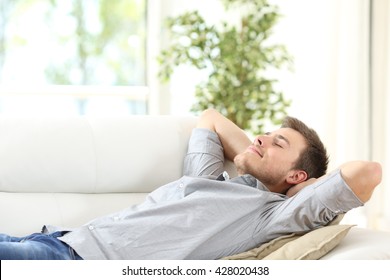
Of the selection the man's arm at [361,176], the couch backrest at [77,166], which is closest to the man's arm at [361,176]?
the man's arm at [361,176]

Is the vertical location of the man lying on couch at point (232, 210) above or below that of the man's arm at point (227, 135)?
below

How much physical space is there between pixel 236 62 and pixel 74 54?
1097 mm

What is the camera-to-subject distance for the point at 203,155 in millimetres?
2490

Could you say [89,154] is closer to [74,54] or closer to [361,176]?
[361,176]

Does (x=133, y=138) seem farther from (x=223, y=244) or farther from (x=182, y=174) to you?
(x=223, y=244)

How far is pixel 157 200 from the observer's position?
2.33m

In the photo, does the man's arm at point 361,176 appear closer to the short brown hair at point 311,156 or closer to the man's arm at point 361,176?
the man's arm at point 361,176

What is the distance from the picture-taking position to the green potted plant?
4254 millimetres

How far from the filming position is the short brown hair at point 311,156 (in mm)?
2314

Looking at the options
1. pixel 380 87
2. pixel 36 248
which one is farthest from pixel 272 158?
pixel 380 87

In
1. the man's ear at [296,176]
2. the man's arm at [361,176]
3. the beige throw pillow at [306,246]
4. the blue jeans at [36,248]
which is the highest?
the man's arm at [361,176]

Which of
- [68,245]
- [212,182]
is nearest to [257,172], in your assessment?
[212,182]

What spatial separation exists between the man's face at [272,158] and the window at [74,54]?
8.46ft

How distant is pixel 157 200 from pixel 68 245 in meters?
0.31
